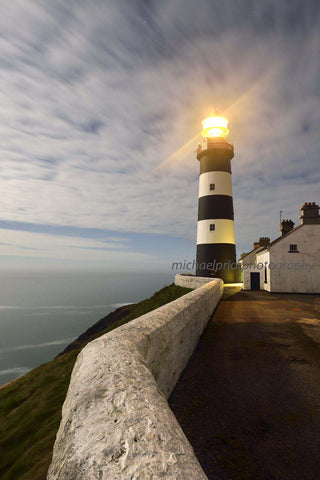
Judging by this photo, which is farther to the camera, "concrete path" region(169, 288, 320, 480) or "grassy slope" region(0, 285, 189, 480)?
"grassy slope" region(0, 285, 189, 480)

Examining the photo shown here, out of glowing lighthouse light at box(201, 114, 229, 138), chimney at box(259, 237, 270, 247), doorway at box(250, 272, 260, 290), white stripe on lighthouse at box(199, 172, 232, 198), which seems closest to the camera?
doorway at box(250, 272, 260, 290)

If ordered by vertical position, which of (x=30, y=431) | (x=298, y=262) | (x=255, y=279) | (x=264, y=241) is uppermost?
(x=264, y=241)

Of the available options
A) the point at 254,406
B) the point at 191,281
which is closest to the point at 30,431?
the point at 254,406

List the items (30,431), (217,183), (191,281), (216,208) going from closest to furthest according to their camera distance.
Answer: (30,431) → (191,281) → (216,208) → (217,183)

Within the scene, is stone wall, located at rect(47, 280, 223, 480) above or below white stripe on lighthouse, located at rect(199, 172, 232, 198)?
below

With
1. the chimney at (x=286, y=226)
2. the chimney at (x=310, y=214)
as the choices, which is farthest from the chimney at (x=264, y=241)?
the chimney at (x=310, y=214)

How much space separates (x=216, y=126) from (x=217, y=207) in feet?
34.6

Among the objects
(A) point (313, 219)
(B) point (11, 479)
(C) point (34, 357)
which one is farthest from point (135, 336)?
(C) point (34, 357)

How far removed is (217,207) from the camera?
93.8ft

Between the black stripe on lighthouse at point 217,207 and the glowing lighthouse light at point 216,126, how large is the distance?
Answer: 827 centimetres

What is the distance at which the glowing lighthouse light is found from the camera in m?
30.7

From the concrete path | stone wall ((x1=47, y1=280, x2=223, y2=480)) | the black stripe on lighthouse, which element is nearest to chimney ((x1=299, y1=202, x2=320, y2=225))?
the black stripe on lighthouse

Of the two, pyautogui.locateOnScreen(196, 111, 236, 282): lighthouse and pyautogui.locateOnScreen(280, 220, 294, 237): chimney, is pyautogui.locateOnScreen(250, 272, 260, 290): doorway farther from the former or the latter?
pyautogui.locateOnScreen(280, 220, 294, 237): chimney

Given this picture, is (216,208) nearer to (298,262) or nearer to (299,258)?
(299,258)
